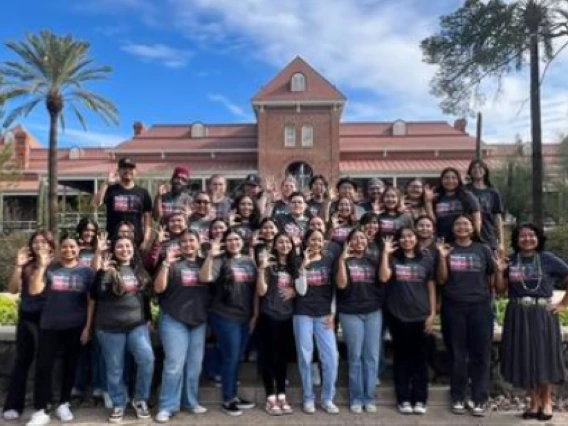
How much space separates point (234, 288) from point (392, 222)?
71.3 inches

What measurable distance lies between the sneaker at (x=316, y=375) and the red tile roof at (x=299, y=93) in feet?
109

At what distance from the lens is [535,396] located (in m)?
5.40

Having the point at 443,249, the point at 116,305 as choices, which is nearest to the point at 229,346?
the point at 116,305

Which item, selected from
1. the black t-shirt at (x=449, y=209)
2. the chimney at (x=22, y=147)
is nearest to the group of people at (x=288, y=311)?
the black t-shirt at (x=449, y=209)

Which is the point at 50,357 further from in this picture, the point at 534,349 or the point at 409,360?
the point at 534,349

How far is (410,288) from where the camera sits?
17.9 ft

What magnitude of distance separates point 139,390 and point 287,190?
2.70 m

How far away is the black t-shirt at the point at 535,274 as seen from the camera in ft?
17.4

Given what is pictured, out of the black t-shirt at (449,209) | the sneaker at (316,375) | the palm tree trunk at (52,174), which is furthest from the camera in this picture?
the palm tree trunk at (52,174)

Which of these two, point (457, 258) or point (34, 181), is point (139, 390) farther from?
point (34, 181)

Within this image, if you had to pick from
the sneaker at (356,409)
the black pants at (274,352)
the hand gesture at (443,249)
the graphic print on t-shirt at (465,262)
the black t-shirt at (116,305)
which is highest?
the hand gesture at (443,249)

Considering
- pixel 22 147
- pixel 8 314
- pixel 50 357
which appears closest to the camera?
pixel 50 357

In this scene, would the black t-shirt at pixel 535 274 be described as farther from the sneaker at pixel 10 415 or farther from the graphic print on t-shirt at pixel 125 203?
the sneaker at pixel 10 415

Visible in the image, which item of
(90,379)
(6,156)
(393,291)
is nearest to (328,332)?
(393,291)
